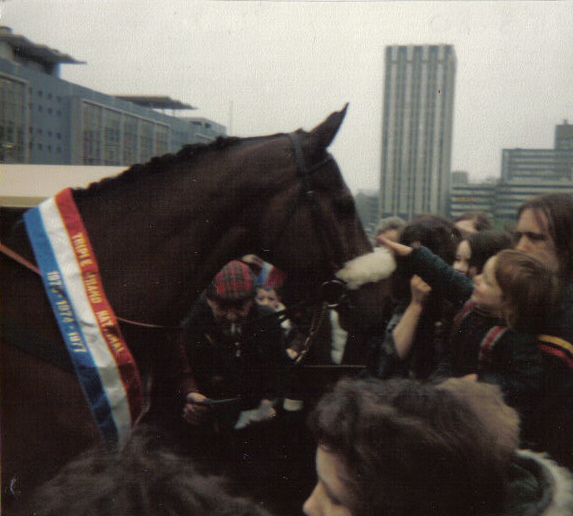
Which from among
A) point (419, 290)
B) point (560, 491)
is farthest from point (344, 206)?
point (560, 491)

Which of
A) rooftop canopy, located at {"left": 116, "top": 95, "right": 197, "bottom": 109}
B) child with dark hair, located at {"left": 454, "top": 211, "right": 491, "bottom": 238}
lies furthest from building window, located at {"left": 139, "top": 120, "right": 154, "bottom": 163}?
child with dark hair, located at {"left": 454, "top": 211, "right": 491, "bottom": 238}

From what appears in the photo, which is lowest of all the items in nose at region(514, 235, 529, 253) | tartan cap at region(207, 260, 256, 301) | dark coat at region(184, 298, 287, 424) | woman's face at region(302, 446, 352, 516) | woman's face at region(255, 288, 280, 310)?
dark coat at region(184, 298, 287, 424)

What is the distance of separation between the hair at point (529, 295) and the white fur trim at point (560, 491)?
594 mm

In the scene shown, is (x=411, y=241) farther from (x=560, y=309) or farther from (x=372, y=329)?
(x=560, y=309)

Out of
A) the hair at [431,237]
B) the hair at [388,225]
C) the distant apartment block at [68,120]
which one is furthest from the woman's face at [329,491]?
the hair at [388,225]

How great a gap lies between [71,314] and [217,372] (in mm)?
785

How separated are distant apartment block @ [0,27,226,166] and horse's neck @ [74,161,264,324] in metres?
0.46

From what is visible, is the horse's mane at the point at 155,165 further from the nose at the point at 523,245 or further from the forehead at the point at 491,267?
the nose at the point at 523,245

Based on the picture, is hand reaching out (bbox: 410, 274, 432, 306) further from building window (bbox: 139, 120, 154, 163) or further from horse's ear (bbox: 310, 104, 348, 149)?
building window (bbox: 139, 120, 154, 163)

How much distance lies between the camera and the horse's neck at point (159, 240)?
1481 millimetres

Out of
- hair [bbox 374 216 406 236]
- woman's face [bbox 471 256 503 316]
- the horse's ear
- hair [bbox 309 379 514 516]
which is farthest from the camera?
hair [bbox 374 216 406 236]

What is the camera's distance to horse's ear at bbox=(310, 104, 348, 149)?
170 centimetres

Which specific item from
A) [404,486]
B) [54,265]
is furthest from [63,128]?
[404,486]

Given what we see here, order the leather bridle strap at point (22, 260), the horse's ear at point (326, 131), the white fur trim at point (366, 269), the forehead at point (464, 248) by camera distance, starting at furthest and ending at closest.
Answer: the forehead at point (464, 248), the white fur trim at point (366, 269), the horse's ear at point (326, 131), the leather bridle strap at point (22, 260)
